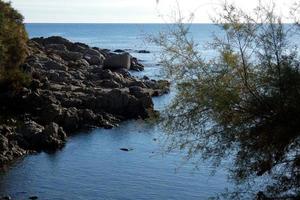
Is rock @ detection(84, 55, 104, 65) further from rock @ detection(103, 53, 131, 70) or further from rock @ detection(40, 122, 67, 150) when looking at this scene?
rock @ detection(40, 122, 67, 150)

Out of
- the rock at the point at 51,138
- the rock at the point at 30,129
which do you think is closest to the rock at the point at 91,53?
the rock at the point at 30,129

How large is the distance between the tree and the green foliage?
87.9 ft

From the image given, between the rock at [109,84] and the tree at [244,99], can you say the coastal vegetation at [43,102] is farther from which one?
the tree at [244,99]

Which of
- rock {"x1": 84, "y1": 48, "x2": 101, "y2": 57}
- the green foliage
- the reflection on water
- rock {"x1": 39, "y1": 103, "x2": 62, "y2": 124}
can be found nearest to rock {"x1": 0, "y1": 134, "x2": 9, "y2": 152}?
the reflection on water

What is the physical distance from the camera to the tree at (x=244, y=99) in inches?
643

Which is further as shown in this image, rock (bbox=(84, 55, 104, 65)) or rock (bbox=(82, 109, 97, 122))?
rock (bbox=(84, 55, 104, 65))

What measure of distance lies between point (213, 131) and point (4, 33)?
28755 mm

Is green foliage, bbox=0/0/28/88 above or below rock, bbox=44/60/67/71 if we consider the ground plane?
above

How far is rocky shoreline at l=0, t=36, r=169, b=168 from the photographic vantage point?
131 ft

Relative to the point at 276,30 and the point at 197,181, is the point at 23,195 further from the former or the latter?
the point at 276,30

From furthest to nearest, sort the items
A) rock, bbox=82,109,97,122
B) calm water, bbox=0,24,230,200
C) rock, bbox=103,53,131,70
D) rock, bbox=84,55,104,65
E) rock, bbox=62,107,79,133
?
rock, bbox=84,55,104,65
rock, bbox=103,53,131,70
rock, bbox=82,109,97,122
rock, bbox=62,107,79,133
calm water, bbox=0,24,230,200

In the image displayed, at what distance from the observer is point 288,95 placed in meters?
16.2

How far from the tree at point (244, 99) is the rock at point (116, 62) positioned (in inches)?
2476

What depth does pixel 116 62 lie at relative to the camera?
8250 centimetres
